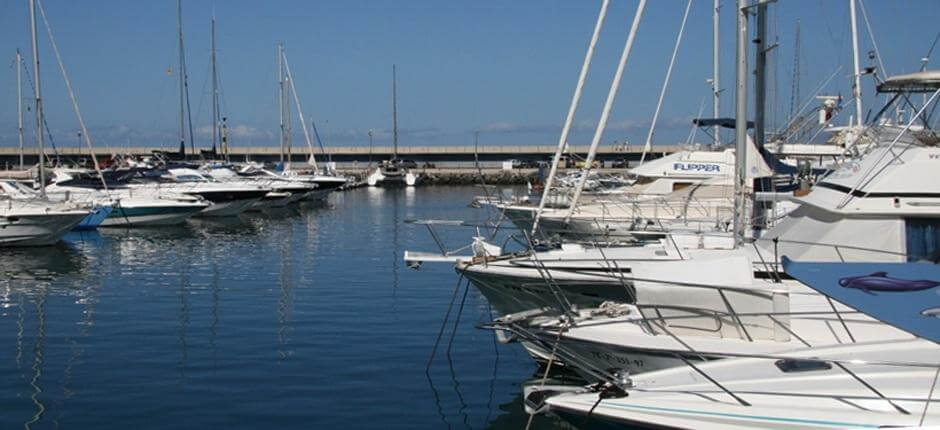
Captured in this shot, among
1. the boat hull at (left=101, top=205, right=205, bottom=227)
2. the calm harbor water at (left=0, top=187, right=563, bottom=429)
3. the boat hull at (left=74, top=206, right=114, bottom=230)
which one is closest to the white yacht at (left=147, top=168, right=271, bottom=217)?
the boat hull at (left=101, top=205, right=205, bottom=227)

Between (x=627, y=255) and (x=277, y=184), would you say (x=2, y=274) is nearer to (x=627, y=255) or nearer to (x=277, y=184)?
(x=627, y=255)

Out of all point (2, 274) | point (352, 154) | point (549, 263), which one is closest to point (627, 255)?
point (549, 263)

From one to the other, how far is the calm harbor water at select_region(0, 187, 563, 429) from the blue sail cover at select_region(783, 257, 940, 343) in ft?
11.7

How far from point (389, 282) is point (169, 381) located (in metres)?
10.6

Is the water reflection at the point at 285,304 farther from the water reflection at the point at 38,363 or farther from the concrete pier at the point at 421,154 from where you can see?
the concrete pier at the point at 421,154

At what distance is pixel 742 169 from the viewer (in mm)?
15242

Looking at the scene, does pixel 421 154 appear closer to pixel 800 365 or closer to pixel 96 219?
pixel 96 219

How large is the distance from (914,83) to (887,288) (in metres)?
5.84

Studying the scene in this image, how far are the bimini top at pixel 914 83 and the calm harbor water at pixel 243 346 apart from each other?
6706 millimetres

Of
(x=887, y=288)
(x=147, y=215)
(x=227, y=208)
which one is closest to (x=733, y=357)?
(x=887, y=288)

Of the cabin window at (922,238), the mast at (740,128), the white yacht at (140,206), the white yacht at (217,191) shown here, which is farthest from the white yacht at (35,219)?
the cabin window at (922,238)

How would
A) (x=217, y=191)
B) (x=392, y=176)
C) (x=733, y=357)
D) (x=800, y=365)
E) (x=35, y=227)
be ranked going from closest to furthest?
(x=800, y=365)
(x=733, y=357)
(x=35, y=227)
(x=217, y=191)
(x=392, y=176)

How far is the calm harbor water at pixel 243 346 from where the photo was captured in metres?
12.8

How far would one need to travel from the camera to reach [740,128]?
14.9 metres
